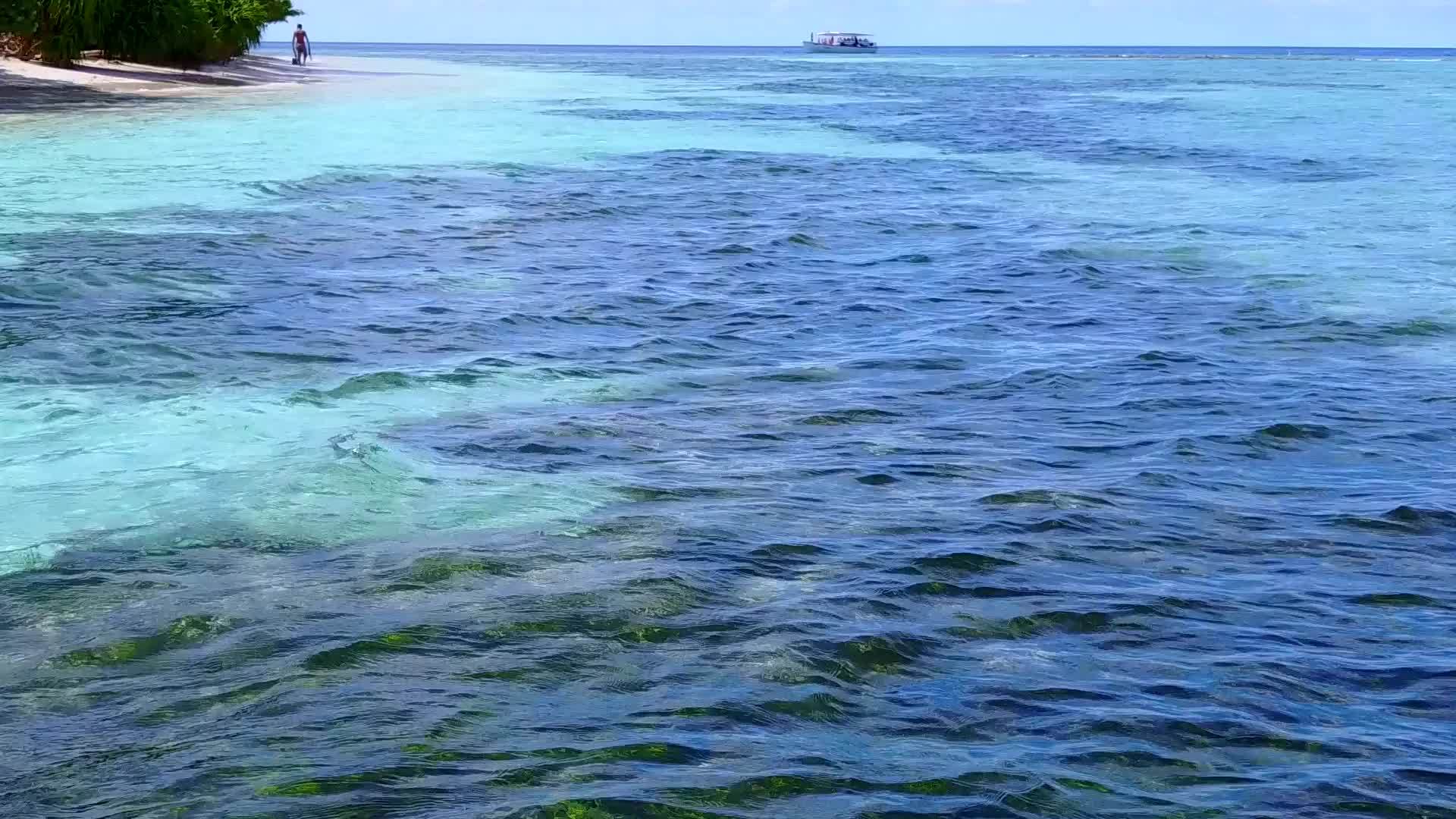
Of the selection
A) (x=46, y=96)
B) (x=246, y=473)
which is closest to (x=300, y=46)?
(x=46, y=96)

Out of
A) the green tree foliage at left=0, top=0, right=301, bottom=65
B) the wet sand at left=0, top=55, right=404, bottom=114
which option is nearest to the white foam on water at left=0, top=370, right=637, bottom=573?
the wet sand at left=0, top=55, right=404, bottom=114

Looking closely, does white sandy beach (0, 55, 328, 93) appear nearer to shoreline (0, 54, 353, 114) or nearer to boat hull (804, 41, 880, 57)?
shoreline (0, 54, 353, 114)

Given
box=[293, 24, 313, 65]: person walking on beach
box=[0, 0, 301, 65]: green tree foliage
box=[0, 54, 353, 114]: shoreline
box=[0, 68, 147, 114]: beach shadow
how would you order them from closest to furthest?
box=[0, 68, 147, 114]: beach shadow, box=[0, 54, 353, 114]: shoreline, box=[0, 0, 301, 65]: green tree foliage, box=[293, 24, 313, 65]: person walking on beach

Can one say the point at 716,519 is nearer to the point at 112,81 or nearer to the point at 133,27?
the point at 112,81

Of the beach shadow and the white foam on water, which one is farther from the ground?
the beach shadow

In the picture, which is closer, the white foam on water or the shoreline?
the white foam on water

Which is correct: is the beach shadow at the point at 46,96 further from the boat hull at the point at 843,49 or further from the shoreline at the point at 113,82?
the boat hull at the point at 843,49

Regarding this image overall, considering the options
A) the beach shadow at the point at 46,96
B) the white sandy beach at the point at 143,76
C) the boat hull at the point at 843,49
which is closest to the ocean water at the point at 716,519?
the beach shadow at the point at 46,96

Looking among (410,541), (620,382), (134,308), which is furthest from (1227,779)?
(134,308)
